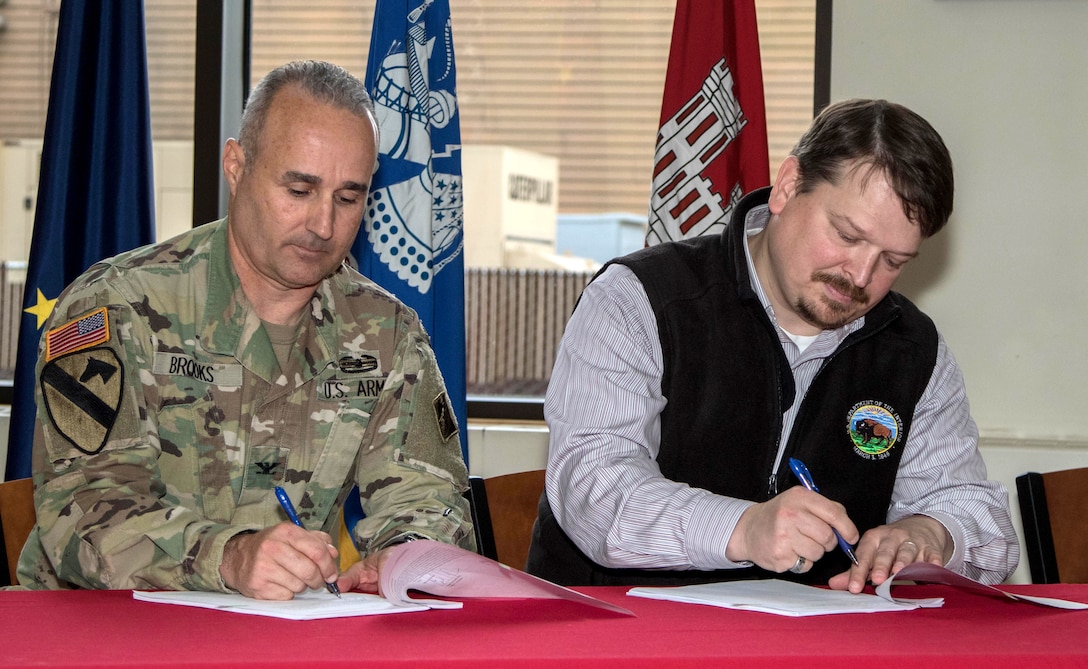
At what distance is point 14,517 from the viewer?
1888mm

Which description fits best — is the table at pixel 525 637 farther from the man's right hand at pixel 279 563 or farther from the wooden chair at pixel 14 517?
the wooden chair at pixel 14 517

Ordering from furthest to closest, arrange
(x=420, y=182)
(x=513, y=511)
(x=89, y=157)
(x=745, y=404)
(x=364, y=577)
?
(x=89, y=157) < (x=420, y=182) < (x=513, y=511) < (x=745, y=404) < (x=364, y=577)

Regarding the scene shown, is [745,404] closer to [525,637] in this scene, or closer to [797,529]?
[797,529]

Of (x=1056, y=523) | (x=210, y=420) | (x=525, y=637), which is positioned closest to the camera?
(x=525, y=637)

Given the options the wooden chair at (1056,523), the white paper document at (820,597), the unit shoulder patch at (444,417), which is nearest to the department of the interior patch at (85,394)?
the unit shoulder patch at (444,417)

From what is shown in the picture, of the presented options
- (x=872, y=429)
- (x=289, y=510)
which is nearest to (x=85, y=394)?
(x=289, y=510)

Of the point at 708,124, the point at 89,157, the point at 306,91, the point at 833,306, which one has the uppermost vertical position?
the point at 708,124

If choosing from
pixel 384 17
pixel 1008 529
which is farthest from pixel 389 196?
pixel 1008 529

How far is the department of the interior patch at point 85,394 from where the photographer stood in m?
1.57

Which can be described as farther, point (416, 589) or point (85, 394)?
point (85, 394)

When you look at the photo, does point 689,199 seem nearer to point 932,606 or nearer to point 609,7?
point 609,7

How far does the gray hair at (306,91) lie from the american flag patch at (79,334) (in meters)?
0.36

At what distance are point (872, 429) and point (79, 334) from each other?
52.3 inches

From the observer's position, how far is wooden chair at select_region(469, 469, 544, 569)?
223 centimetres
